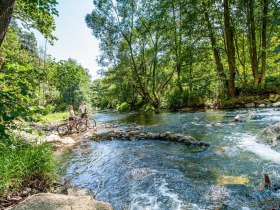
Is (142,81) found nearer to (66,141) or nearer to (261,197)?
(66,141)

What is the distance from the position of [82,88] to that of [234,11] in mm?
43590

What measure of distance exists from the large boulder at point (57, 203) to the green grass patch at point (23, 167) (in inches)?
43.6

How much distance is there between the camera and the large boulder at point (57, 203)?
9.49ft

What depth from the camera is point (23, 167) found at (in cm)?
438

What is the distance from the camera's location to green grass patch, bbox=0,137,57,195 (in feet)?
12.9

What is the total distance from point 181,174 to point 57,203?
10.4 feet

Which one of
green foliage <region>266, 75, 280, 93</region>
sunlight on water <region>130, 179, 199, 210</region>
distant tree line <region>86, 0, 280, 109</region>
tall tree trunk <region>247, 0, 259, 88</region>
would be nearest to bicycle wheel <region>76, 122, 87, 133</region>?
sunlight on water <region>130, 179, 199, 210</region>

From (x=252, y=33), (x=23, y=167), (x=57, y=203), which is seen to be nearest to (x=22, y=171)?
(x=23, y=167)

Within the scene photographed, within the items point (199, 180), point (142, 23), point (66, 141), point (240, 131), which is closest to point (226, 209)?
point (199, 180)

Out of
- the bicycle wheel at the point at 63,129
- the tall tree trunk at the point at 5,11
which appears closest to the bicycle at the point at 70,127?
the bicycle wheel at the point at 63,129

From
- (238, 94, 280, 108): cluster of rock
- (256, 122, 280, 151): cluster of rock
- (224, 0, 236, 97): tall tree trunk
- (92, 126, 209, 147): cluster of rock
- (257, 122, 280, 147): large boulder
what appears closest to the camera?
(256, 122, 280, 151): cluster of rock

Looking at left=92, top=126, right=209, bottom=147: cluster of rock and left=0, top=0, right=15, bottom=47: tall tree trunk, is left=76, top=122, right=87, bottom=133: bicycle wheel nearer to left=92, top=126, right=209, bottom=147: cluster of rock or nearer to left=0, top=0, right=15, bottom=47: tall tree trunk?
left=92, top=126, right=209, bottom=147: cluster of rock

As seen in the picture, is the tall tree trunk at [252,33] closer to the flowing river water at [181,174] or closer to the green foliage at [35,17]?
the flowing river water at [181,174]

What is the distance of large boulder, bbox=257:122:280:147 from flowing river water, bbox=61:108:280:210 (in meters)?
0.26
